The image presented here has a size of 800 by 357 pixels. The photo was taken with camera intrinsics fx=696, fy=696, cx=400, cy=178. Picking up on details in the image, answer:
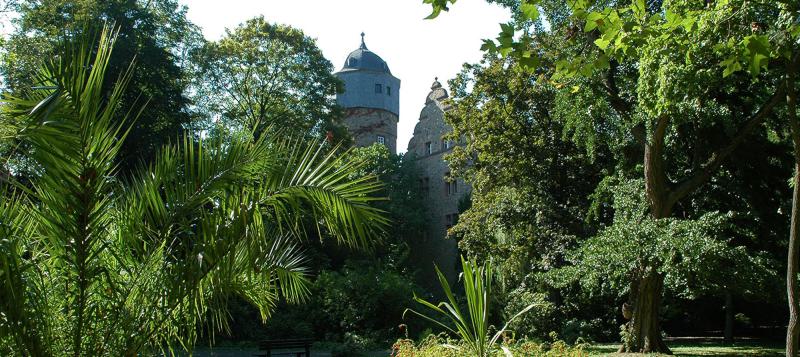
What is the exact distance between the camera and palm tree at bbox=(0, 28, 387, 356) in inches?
146

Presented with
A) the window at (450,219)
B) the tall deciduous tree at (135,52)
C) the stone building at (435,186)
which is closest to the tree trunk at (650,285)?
the tall deciduous tree at (135,52)

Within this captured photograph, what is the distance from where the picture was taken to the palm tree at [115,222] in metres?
3.70

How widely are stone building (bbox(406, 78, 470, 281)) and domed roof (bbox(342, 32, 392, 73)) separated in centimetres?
940

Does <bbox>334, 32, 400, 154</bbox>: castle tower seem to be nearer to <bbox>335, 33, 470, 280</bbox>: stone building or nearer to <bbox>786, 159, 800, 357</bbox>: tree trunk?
<bbox>335, 33, 470, 280</bbox>: stone building

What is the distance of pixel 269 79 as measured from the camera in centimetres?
2586

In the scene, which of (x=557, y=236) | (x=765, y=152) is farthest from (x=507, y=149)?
(x=765, y=152)

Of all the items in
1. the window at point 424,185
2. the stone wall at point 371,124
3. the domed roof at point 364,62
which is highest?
the domed roof at point 364,62

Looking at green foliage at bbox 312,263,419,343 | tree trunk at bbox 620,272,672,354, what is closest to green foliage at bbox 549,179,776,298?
tree trunk at bbox 620,272,672,354

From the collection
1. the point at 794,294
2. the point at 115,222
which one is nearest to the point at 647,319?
the point at 794,294

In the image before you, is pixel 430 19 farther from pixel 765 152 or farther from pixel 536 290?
pixel 536 290

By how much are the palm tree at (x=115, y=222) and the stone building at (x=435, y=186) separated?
3019 centimetres

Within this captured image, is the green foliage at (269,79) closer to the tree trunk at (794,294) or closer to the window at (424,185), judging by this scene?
the window at (424,185)

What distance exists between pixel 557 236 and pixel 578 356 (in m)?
9.71

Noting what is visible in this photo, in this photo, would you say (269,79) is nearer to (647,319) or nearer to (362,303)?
(362,303)
